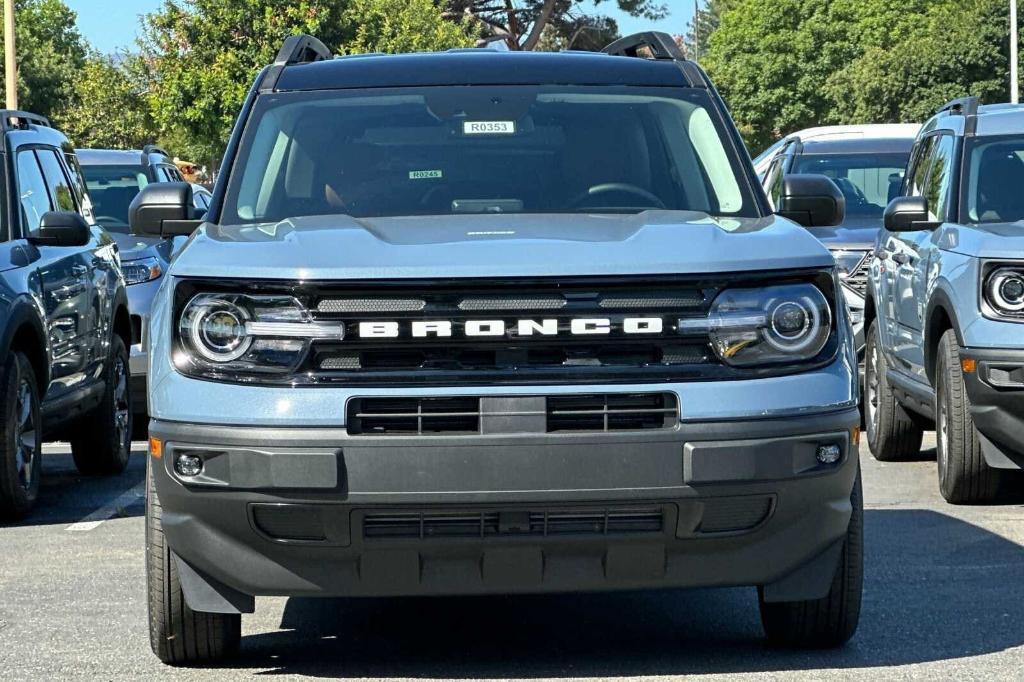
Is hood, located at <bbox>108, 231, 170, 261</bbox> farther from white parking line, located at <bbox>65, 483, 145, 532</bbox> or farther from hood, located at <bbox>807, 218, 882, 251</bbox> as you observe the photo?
hood, located at <bbox>807, 218, 882, 251</bbox>

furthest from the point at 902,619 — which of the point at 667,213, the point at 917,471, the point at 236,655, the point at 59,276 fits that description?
the point at 59,276

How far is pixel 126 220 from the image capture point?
51.3ft

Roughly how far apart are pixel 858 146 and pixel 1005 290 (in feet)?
23.5

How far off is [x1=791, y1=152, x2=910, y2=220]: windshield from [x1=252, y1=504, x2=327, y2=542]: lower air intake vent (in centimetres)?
1081

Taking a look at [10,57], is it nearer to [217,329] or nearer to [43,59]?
[217,329]

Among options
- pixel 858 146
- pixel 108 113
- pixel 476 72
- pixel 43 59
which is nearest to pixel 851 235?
pixel 858 146

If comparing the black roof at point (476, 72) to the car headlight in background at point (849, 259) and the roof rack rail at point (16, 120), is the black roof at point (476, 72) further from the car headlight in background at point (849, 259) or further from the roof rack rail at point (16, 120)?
the car headlight in background at point (849, 259)

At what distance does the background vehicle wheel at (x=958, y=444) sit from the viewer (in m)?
9.12

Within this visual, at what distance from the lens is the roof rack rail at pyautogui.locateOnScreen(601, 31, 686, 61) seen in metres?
7.14

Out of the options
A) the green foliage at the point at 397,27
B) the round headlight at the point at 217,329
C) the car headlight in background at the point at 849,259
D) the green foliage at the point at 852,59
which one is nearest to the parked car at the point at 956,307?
the car headlight in background at the point at 849,259

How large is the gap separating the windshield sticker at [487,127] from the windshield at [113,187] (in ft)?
30.1

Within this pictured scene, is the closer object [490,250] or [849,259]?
[490,250]

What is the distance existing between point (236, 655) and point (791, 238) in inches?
79.3

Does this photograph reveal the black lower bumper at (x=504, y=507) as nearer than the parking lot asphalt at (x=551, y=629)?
Yes
